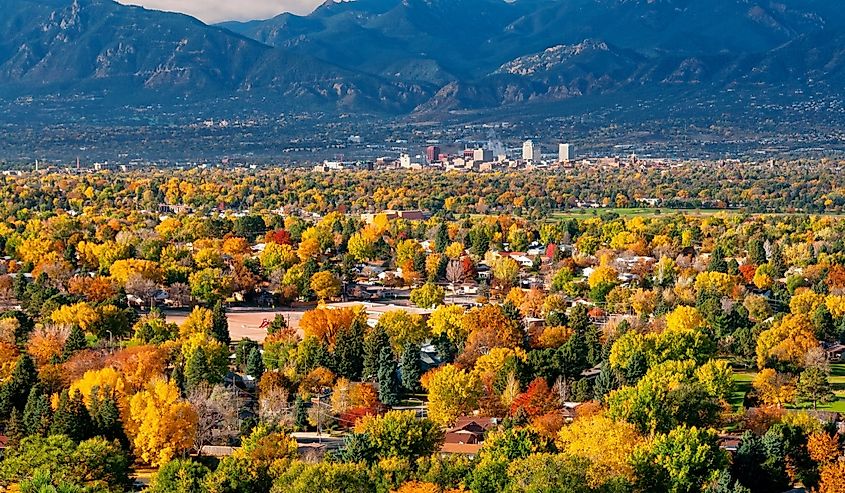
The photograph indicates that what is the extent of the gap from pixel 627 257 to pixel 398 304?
55.8 feet

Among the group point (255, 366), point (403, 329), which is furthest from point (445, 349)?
point (255, 366)

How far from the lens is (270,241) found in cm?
7869

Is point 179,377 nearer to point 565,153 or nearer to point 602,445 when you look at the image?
point 602,445

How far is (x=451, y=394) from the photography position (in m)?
38.8

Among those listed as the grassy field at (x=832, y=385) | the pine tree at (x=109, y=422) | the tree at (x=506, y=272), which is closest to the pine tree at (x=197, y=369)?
the pine tree at (x=109, y=422)

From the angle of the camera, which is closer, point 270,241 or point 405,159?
point 270,241

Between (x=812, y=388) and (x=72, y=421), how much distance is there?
2062cm

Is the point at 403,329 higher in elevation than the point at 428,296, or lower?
higher

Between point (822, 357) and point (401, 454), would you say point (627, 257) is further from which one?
point (401, 454)

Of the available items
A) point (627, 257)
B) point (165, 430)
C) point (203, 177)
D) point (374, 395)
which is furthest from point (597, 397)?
point (203, 177)

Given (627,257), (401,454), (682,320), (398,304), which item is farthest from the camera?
(627,257)

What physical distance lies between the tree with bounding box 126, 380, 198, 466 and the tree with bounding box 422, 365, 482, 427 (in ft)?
21.6

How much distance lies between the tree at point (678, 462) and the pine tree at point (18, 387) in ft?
52.9

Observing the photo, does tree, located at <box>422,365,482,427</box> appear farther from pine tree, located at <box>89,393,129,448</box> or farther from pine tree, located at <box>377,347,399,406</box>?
pine tree, located at <box>89,393,129,448</box>
